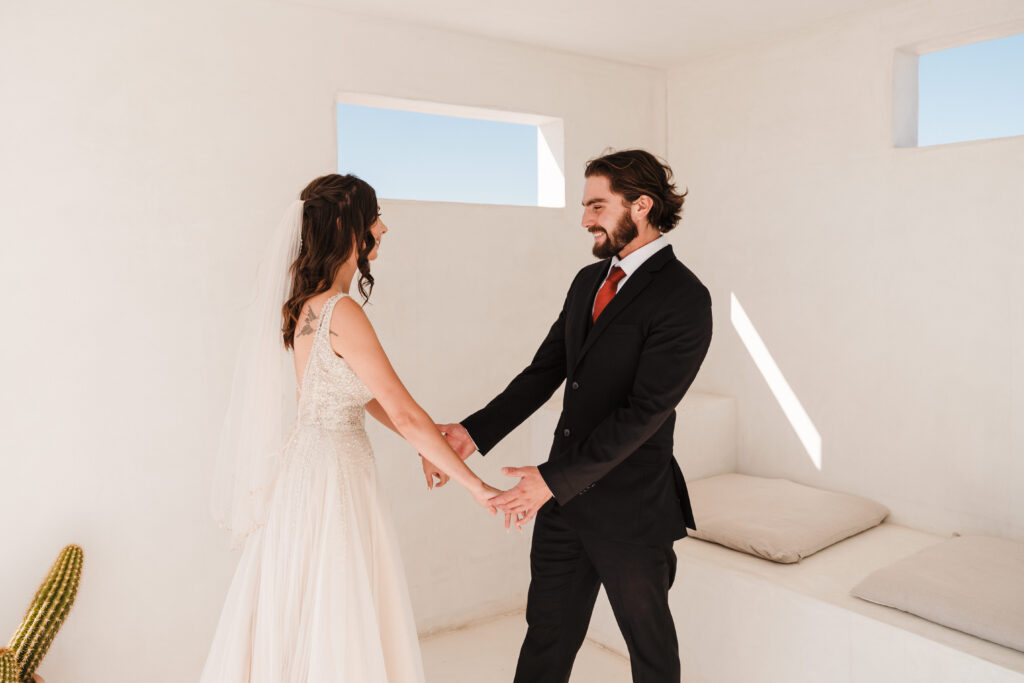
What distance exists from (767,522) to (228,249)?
2479 millimetres

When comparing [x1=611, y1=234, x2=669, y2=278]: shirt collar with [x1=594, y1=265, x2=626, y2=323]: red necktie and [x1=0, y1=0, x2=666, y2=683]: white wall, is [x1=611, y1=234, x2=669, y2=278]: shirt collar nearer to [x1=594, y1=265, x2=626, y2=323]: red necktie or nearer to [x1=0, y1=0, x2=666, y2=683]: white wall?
[x1=594, y1=265, x2=626, y2=323]: red necktie

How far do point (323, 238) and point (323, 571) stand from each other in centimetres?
92

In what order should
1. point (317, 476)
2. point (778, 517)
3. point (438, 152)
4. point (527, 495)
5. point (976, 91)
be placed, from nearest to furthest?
point (317, 476) < point (527, 495) < point (778, 517) < point (976, 91) < point (438, 152)

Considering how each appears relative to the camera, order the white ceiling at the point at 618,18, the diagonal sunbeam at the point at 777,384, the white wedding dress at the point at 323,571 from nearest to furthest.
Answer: the white wedding dress at the point at 323,571 → the white ceiling at the point at 618,18 → the diagonal sunbeam at the point at 777,384

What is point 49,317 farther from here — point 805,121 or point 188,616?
point 805,121

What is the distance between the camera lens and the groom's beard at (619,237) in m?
2.33

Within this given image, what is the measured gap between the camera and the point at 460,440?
2.59 meters

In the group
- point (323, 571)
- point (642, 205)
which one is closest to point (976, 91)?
point (642, 205)

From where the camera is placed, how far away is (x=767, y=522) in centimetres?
316

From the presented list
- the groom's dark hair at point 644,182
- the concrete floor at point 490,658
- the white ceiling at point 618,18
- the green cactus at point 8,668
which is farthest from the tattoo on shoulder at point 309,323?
the concrete floor at point 490,658

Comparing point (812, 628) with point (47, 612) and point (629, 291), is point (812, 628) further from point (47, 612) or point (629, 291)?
point (47, 612)

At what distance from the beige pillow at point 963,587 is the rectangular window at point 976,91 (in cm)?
336

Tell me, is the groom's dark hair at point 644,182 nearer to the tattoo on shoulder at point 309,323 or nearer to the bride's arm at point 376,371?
the bride's arm at point 376,371

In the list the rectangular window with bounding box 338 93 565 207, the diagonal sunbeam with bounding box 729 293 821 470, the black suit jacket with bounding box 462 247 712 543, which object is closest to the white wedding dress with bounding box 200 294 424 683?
the black suit jacket with bounding box 462 247 712 543
